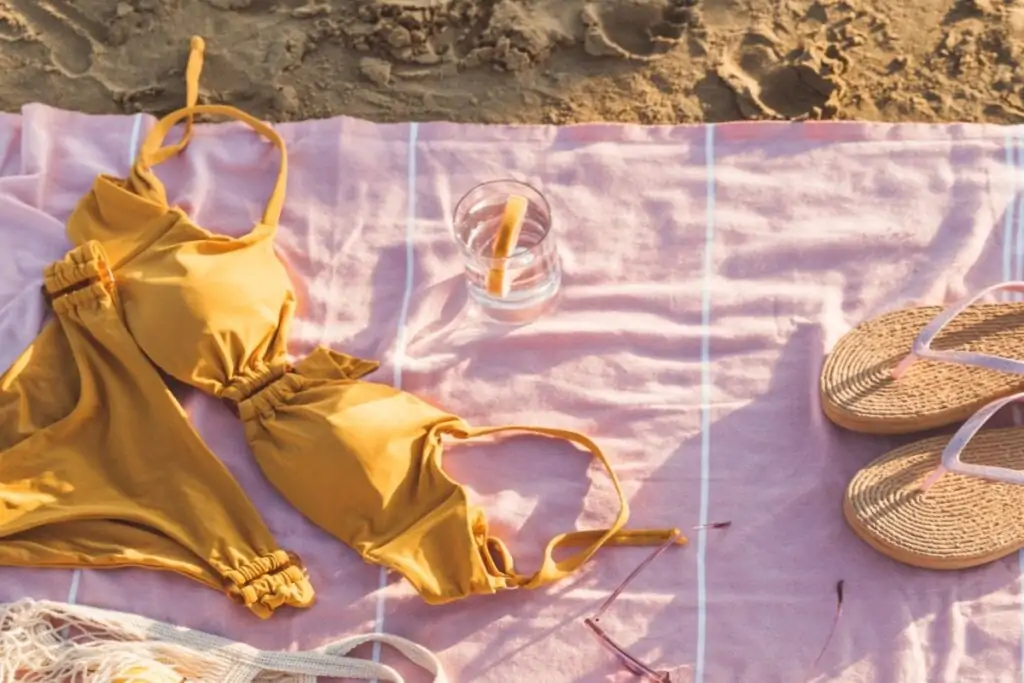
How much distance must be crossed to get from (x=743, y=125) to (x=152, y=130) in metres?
0.94

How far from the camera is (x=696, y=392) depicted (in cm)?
166

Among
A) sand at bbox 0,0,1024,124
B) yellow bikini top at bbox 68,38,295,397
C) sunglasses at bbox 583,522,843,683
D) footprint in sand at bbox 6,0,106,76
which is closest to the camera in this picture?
sunglasses at bbox 583,522,843,683

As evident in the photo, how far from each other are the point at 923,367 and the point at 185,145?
1.19m

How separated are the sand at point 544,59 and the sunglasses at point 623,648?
2.42 ft

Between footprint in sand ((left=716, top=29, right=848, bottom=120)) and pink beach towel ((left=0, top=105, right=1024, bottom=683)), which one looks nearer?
pink beach towel ((left=0, top=105, right=1024, bottom=683))

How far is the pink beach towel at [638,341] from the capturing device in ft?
4.98

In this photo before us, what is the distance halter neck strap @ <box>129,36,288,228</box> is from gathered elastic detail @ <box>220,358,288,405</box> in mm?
254

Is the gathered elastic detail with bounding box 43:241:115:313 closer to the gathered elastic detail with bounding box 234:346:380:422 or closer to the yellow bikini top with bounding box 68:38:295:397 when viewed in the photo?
the yellow bikini top with bounding box 68:38:295:397

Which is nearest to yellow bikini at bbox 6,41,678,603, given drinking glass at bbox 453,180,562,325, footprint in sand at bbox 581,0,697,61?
drinking glass at bbox 453,180,562,325

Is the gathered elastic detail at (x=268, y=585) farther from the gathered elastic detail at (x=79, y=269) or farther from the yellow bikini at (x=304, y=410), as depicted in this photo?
the gathered elastic detail at (x=79, y=269)

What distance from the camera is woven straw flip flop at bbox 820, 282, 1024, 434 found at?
158 cm

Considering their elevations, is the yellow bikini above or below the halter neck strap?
below

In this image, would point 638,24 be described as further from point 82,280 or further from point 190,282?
point 82,280

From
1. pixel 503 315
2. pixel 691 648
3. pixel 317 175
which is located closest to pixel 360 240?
pixel 317 175
